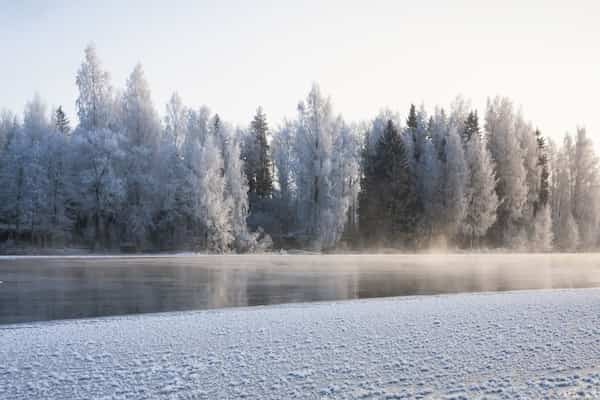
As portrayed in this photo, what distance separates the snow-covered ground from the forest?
33747 mm

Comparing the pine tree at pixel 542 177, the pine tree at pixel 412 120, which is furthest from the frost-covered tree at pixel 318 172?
the pine tree at pixel 542 177

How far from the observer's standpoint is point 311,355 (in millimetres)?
7953

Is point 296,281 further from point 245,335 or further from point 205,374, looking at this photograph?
point 205,374

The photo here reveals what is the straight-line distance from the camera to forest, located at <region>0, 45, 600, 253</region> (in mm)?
44781

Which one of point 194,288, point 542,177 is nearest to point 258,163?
point 542,177

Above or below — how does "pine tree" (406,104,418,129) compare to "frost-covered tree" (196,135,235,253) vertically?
above

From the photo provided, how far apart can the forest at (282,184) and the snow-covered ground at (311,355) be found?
33.7 metres

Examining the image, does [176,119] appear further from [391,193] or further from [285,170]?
[391,193]

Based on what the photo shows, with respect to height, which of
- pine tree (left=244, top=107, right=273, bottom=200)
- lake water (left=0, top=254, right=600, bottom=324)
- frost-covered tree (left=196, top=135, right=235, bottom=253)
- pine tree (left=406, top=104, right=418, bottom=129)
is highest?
pine tree (left=406, top=104, right=418, bottom=129)

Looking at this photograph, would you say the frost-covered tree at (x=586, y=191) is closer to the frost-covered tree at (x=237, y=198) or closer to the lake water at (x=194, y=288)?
the frost-covered tree at (x=237, y=198)

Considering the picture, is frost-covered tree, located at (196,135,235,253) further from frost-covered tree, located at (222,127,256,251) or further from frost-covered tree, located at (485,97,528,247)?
frost-covered tree, located at (485,97,528,247)

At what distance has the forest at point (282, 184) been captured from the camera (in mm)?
44781

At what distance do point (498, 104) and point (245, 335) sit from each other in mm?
58722

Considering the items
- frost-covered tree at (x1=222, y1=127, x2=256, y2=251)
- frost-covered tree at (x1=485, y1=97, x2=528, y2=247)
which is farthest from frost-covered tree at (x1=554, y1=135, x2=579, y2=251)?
frost-covered tree at (x1=222, y1=127, x2=256, y2=251)
